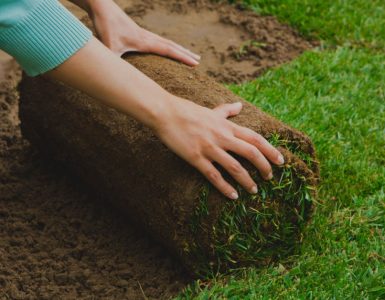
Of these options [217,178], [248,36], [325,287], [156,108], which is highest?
[156,108]

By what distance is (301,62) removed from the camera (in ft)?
16.9

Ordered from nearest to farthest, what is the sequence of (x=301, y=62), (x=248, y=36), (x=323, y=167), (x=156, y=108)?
(x=156, y=108) → (x=323, y=167) → (x=301, y=62) → (x=248, y=36)

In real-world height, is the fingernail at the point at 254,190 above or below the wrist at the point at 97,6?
below

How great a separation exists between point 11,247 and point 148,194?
2.49 ft

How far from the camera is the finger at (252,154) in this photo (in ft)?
9.81

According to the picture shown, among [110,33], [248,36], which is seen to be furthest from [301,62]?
Result: [110,33]

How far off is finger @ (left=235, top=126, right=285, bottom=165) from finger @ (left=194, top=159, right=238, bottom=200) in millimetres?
165

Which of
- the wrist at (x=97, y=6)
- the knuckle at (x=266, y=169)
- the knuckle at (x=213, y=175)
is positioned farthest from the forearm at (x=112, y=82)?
the wrist at (x=97, y=6)

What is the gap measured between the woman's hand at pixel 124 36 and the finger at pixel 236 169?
86 cm

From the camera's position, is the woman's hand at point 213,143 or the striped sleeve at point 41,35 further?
the woman's hand at point 213,143

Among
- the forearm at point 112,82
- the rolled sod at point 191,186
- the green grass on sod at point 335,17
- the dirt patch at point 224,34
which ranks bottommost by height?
the dirt patch at point 224,34

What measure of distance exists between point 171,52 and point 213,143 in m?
0.89

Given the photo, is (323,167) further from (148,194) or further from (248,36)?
(248,36)

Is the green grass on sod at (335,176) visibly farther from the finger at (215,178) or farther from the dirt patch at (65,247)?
the finger at (215,178)
